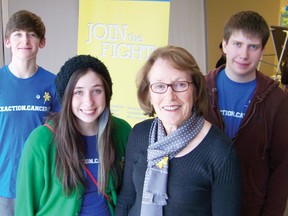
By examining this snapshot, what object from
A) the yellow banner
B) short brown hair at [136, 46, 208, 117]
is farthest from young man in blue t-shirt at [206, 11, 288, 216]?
the yellow banner

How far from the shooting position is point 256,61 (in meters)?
1.57

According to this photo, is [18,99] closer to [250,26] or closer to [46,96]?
[46,96]

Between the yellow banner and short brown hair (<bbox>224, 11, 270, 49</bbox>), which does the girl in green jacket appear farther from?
the yellow banner

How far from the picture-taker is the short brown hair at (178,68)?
3.93 feet

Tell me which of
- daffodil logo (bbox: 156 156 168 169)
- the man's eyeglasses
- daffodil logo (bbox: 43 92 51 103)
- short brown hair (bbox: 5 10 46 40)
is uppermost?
short brown hair (bbox: 5 10 46 40)

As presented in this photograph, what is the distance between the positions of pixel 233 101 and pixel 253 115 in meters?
0.12

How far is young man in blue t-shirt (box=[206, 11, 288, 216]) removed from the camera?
5.08 ft

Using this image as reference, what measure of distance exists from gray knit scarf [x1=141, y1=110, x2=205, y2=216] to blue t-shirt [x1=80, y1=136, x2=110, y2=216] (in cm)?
29

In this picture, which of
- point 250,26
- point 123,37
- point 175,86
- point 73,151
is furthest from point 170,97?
point 123,37

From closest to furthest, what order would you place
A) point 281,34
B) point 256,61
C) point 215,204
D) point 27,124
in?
point 215,204 < point 256,61 < point 27,124 < point 281,34

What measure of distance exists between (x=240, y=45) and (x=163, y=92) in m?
0.59

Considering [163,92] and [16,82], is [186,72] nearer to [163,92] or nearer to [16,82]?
[163,92]

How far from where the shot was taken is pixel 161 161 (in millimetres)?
1224

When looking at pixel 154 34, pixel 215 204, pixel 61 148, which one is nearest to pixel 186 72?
pixel 215 204
